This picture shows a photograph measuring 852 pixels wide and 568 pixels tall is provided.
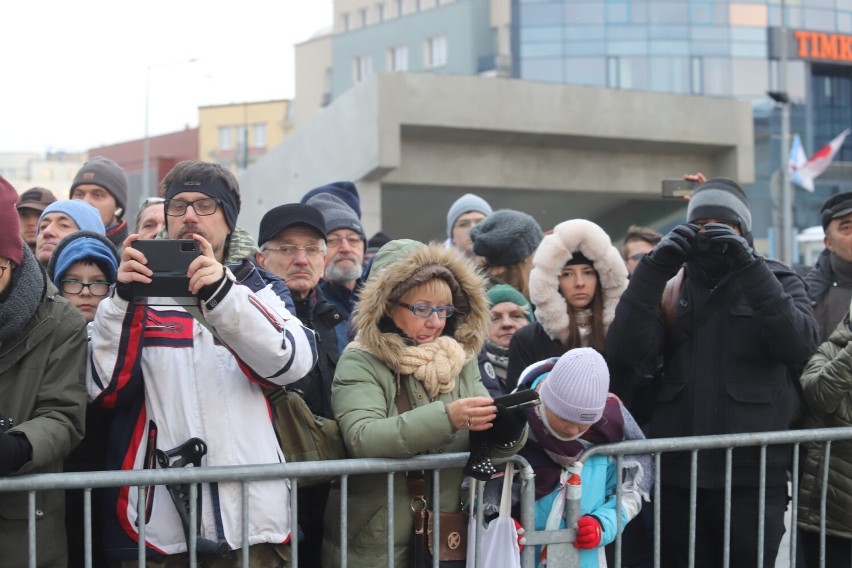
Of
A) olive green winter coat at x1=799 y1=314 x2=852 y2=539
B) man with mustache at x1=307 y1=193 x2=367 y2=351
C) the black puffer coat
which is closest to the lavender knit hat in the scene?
the black puffer coat

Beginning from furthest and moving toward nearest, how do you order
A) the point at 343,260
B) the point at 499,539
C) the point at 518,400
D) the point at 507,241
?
the point at 507,241, the point at 343,260, the point at 499,539, the point at 518,400

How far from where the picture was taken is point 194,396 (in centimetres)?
327

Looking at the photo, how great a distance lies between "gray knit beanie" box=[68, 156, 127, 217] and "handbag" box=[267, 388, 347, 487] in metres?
3.01

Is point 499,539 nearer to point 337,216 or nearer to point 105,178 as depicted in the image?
point 337,216

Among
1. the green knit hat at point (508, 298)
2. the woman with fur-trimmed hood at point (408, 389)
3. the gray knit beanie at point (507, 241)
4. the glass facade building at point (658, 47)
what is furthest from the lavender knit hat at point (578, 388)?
the glass facade building at point (658, 47)

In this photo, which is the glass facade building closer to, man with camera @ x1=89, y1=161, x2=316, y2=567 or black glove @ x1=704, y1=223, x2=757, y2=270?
black glove @ x1=704, y1=223, x2=757, y2=270

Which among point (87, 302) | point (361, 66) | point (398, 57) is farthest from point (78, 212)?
point (361, 66)

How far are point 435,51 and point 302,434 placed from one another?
59.7 metres

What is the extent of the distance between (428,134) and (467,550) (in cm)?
1309

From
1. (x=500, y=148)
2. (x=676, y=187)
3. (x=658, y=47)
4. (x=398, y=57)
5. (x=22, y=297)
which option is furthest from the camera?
(x=398, y=57)

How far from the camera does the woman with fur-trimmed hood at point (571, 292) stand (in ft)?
15.4

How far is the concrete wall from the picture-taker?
15.9m

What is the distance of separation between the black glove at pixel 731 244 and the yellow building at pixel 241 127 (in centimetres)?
6436

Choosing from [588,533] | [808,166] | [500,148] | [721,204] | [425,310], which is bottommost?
[588,533]
